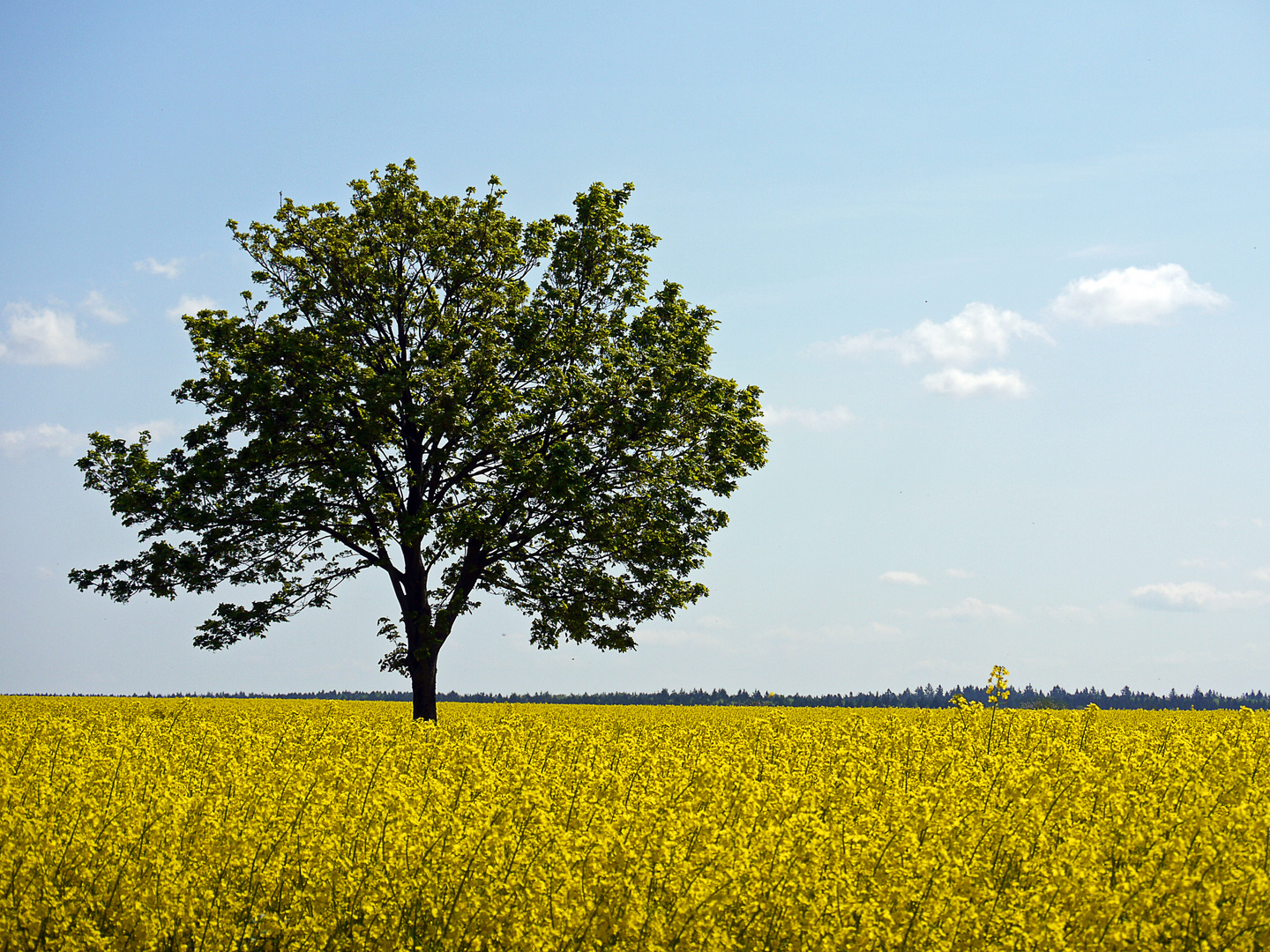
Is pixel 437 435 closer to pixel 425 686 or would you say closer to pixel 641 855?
pixel 425 686

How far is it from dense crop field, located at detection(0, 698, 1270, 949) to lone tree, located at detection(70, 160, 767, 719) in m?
13.2

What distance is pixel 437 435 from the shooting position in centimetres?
2384

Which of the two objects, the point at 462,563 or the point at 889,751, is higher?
the point at 462,563

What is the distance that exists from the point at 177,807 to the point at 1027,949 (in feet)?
20.7

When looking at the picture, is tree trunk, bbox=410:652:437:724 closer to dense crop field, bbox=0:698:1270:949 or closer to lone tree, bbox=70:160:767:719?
lone tree, bbox=70:160:767:719

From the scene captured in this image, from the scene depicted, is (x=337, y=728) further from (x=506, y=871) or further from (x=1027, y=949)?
(x=1027, y=949)

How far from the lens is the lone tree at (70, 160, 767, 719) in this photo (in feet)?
75.4

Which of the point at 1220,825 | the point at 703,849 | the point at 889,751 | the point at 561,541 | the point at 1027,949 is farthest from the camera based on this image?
the point at 561,541

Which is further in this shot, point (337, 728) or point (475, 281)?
point (475, 281)

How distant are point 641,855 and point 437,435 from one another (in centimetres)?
1846

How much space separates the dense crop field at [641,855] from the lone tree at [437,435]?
1320 cm

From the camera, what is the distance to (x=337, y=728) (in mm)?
15125

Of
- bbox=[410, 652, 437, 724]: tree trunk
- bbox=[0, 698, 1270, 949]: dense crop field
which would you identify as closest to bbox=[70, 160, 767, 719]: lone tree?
bbox=[410, 652, 437, 724]: tree trunk

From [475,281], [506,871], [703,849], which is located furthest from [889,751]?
[475,281]
